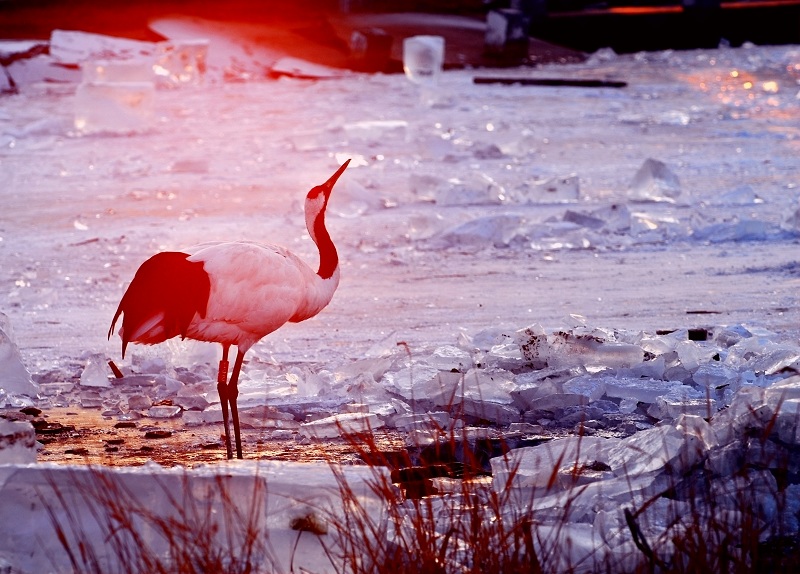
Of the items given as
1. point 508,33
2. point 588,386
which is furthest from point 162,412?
point 508,33

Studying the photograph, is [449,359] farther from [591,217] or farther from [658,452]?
[591,217]

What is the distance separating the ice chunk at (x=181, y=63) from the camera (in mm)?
17422

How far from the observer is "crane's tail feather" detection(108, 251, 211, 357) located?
15.3 ft

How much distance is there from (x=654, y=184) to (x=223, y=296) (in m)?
5.98

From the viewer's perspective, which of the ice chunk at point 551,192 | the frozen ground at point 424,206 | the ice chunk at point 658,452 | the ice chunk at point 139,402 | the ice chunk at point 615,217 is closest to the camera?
the ice chunk at point 658,452

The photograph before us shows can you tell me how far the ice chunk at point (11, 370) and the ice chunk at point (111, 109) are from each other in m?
8.18

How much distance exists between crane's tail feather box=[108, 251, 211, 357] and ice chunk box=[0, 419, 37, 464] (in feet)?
2.48

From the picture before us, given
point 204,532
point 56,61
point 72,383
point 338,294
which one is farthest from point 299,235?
point 56,61

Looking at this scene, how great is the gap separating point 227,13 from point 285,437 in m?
18.5

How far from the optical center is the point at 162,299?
467cm

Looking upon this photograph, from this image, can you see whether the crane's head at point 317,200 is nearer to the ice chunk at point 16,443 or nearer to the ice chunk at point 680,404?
the ice chunk at point 680,404

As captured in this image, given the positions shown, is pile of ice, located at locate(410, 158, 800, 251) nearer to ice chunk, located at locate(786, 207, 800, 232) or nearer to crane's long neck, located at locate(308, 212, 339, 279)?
ice chunk, located at locate(786, 207, 800, 232)

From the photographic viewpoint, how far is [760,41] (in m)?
25.0

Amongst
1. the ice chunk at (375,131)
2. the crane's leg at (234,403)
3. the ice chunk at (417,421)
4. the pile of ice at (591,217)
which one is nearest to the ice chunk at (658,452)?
the ice chunk at (417,421)
